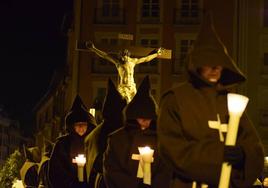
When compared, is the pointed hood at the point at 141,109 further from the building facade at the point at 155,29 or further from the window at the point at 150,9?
→ the window at the point at 150,9

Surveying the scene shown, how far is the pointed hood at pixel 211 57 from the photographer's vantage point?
495 cm

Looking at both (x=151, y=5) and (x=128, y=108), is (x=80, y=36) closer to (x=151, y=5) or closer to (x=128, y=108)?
(x=151, y=5)

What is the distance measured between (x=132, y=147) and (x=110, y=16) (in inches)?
1287

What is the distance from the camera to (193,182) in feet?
15.8

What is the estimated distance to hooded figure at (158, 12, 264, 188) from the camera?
471cm

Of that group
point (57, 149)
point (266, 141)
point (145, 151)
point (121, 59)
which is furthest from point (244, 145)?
point (266, 141)

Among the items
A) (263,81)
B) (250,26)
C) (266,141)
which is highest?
(250,26)

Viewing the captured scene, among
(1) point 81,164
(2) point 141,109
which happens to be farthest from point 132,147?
(1) point 81,164

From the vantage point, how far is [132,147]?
25.0ft

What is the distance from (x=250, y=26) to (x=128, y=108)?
30828 millimetres

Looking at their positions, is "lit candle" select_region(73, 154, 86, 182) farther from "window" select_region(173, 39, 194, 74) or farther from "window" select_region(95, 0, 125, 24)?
"window" select_region(95, 0, 125, 24)

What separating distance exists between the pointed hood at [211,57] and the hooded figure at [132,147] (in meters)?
2.47

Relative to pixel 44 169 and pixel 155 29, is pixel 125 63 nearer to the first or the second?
pixel 44 169

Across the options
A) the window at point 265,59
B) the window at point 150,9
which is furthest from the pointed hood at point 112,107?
the window at point 150,9
